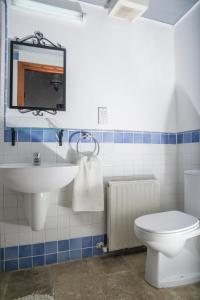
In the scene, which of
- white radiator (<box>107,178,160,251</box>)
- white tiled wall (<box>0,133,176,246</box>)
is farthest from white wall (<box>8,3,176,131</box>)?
white radiator (<box>107,178,160,251</box>)

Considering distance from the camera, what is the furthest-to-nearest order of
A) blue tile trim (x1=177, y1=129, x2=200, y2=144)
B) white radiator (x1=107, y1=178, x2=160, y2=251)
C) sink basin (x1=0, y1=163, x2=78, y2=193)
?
blue tile trim (x1=177, y1=129, x2=200, y2=144) → white radiator (x1=107, y1=178, x2=160, y2=251) → sink basin (x1=0, y1=163, x2=78, y2=193)

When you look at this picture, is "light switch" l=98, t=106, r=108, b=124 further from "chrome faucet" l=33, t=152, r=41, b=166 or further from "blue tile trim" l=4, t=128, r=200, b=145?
"chrome faucet" l=33, t=152, r=41, b=166

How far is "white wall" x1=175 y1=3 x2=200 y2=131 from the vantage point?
74.6 inches

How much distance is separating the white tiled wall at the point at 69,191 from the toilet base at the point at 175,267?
0.54 metres

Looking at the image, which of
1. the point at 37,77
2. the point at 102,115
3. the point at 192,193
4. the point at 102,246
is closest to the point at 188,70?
the point at 102,115

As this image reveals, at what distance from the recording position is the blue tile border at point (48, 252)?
1.58m

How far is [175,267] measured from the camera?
143 cm

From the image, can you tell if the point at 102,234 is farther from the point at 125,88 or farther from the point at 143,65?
the point at 143,65

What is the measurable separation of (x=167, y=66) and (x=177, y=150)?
87 centimetres

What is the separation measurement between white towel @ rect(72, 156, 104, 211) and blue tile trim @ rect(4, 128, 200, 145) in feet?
0.76

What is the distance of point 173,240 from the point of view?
1265 mm

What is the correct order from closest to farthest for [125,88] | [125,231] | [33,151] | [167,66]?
[33,151]
[125,231]
[125,88]
[167,66]

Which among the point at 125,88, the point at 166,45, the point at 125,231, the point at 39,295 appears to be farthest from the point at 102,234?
the point at 166,45

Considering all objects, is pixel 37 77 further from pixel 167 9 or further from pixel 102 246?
pixel 102 246
